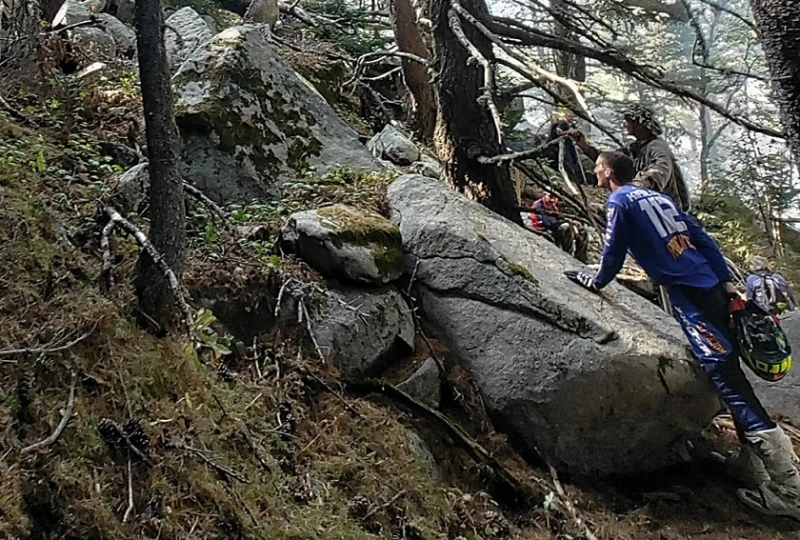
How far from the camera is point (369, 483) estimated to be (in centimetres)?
318

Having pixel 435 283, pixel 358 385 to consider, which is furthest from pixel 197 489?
pixel 435 283

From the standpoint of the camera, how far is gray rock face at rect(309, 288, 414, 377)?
3.88 m

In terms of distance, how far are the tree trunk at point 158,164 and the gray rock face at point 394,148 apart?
422cm

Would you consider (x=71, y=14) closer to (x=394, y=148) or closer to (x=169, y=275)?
(x=394, y=148)

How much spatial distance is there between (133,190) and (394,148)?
337 centimetres

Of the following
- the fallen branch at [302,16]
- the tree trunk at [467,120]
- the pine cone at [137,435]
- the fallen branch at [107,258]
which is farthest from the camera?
the fallen branch at [302,16]

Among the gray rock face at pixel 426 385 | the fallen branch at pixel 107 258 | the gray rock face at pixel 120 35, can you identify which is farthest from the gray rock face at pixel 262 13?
the fallen branch at pixel 107 258

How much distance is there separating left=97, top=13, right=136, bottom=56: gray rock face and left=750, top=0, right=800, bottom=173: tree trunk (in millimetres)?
7303

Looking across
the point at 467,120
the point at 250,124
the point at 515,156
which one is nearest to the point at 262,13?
the point at 250,124

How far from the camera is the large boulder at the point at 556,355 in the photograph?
4.07m

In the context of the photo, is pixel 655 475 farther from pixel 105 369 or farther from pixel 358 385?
pixel 105 369

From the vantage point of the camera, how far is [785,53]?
2.43 m

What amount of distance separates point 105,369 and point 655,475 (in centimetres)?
378

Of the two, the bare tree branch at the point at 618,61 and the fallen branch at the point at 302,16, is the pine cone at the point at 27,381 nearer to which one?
the bare tree branch at the point at 618,61
